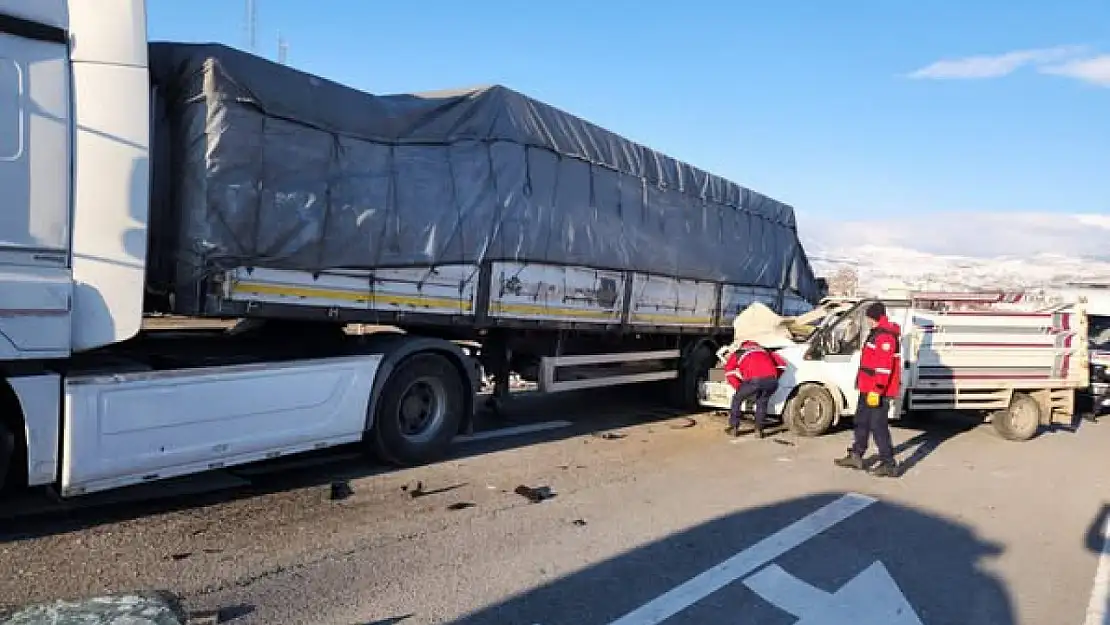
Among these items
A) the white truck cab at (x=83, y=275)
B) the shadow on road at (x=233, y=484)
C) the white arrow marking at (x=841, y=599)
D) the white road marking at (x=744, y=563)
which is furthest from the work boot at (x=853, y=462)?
the white truck cab at (x=83, y=275)

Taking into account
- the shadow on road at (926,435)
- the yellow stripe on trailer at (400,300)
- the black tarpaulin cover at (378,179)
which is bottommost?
the shadow on road at (926,435)

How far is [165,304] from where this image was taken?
5.38m

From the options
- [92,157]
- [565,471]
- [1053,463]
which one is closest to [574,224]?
[565,471]

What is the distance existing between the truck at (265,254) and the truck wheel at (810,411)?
7.57 feet

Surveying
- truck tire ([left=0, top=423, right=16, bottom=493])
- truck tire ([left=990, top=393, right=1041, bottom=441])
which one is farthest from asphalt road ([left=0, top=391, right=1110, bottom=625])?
truck tire ([left=990, top=393, right=1041, bottom=441])

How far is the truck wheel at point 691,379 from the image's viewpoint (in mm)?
11125

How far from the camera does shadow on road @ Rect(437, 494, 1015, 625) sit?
13.6ft

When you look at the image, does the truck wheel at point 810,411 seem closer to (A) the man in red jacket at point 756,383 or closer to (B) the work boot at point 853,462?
(A) the man in red jacket at point 756,383

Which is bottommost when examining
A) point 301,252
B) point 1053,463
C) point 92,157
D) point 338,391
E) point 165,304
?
point 1053,463

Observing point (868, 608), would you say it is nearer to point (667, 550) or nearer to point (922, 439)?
point (667, 550)

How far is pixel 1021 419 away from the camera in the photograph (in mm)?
10508

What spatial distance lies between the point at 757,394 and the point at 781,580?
16.7 feet

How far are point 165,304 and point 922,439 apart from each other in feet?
29.4

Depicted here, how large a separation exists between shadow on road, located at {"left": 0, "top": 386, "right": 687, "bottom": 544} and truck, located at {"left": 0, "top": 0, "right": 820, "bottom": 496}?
381 mm
